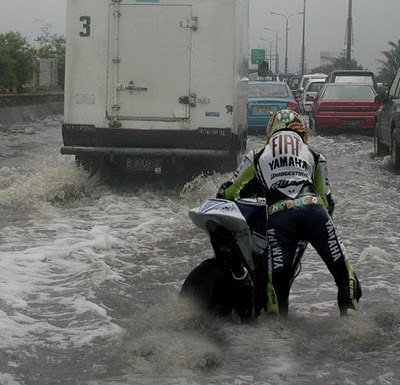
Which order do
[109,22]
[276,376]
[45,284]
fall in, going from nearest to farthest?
1. [276,376]
2. [45,284]
3. [109,22]

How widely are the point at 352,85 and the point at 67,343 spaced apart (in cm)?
2074

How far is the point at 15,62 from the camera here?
32.0m

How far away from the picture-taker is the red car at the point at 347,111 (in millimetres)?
23875

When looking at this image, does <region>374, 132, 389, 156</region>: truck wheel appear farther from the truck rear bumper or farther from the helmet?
the helmet

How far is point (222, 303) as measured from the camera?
5.72 m

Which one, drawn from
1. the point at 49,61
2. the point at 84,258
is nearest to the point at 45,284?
the point at 84,258

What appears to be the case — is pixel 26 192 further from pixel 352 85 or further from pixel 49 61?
pixel 49 61

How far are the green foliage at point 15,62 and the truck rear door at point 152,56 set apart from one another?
19.7m

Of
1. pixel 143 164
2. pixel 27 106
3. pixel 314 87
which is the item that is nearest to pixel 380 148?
pixel 143 164

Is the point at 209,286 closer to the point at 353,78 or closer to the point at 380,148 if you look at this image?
the point at 380,148

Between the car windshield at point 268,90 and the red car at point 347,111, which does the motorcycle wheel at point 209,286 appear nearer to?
the car windshield at point 268,90

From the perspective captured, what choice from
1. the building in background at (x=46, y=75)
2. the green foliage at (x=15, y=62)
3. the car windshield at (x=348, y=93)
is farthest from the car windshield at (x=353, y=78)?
the building in background at (x=46, y=75)

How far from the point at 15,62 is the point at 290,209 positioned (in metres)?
27.9

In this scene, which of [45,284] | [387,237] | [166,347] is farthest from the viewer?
[387,237]
